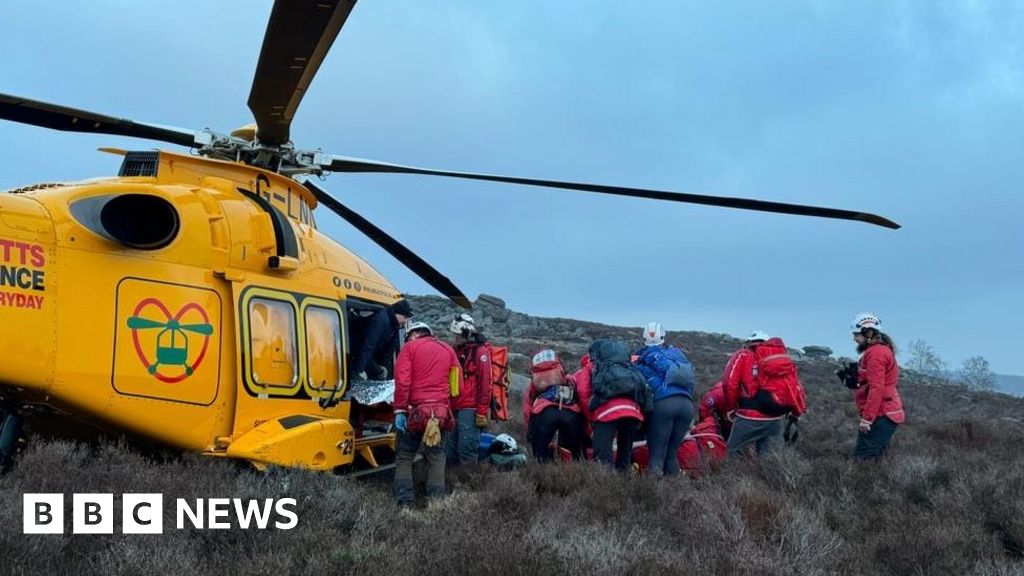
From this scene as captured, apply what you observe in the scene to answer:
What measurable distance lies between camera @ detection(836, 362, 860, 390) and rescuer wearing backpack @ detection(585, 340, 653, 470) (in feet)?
7.94

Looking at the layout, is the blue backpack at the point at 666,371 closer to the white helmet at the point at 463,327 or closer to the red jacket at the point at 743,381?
the red jacket at the point at 743,381

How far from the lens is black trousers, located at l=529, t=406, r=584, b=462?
8.73 meters

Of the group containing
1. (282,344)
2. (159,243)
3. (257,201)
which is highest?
(257,201)

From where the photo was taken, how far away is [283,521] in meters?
5.16

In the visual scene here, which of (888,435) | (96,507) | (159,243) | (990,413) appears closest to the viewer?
(96,507)

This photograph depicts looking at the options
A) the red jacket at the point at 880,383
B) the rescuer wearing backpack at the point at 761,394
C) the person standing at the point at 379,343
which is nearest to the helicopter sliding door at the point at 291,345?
the person standing at the point at 379,343

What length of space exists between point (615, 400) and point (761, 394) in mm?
1760

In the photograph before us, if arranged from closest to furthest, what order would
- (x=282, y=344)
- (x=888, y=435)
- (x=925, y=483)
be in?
(x=282, y=344)
(x=925, y=483)
(x=888, y=435)

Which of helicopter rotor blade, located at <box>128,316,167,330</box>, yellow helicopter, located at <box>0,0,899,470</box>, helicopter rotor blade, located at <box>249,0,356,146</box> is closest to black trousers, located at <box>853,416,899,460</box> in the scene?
yellow helicopter, located at <box>0,0,899,470</box>

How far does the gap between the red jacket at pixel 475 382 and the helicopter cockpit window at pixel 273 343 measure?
192 cm

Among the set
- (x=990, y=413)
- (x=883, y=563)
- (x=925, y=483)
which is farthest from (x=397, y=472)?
(x=990, y=413)

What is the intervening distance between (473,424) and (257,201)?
3.19 meters

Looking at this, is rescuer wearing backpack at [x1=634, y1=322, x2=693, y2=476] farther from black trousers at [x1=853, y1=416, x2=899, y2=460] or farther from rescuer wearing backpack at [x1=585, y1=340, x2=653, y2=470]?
black trousers at [x1=853, y1=416, x2=899, y2=460]

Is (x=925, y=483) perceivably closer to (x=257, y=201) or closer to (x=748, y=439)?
(x=748, y=439)
